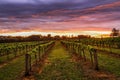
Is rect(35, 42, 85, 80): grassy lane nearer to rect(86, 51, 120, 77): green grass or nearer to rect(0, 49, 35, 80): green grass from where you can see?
rect(0, 49, 35, 80): green grass

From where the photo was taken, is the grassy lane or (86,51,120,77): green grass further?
(86,51,120,77): green grass

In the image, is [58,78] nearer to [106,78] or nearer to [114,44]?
[106,78]

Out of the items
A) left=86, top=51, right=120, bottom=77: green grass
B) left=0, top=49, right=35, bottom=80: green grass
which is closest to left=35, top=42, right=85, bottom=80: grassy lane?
left=0, top=49, right=35, bottom=80: green grass

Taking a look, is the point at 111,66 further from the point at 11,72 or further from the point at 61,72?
the point at 11,72

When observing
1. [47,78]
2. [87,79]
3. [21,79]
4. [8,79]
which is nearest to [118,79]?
[87,79]

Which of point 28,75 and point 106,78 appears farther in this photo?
point 28,75

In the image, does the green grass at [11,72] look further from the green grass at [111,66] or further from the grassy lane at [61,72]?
the green grass at [111,66]

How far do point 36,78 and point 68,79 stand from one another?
2323mm

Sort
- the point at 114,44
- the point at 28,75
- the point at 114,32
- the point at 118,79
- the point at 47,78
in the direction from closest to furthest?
the point at 118,79, the point at 47,78, the point at 28,75, the point at 114,44, the point at 114,32

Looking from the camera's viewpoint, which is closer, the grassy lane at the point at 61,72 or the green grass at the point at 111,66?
the grassy lane at the point at 61,72

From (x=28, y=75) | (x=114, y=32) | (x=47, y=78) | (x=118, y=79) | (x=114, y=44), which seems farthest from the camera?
(x=114, y=32)

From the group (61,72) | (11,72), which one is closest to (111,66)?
(61,72)

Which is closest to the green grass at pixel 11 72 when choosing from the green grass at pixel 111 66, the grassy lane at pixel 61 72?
the grassy lane at pixel 61 72

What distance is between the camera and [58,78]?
13148mm
